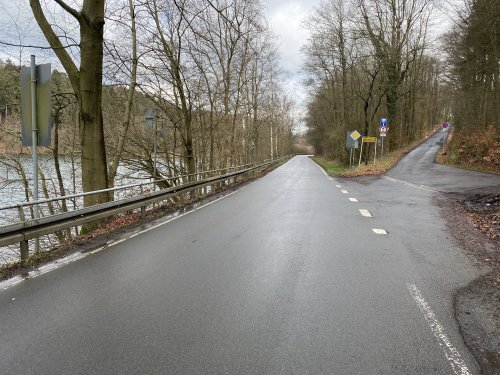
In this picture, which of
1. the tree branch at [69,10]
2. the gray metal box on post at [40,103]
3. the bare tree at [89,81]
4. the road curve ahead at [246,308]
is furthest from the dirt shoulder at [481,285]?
the tree branch at [69,10]

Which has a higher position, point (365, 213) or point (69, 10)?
point (69, 10)

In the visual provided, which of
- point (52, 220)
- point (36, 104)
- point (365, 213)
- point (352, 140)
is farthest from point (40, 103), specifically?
point (352, 140)

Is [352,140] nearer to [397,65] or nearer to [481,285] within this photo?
[397,65]

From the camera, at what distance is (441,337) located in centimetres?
370

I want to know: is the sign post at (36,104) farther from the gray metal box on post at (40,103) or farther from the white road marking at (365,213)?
the white road marking at (365,213)

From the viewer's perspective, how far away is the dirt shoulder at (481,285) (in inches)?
141

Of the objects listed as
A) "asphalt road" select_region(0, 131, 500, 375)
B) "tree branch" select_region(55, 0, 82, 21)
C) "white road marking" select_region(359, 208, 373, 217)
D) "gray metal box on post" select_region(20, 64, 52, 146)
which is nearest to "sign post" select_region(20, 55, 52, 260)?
"gray metal box on post" select_region(20, 64, 52, 146)

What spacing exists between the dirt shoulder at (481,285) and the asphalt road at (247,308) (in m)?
0.16

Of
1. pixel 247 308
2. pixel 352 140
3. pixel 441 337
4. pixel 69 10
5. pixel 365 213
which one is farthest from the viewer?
pixel 352 140

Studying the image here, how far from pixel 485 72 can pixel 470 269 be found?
28463mm

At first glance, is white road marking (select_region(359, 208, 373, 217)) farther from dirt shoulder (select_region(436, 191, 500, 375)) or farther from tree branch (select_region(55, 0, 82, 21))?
tree branch (select_region(55, 0, 82, 21))

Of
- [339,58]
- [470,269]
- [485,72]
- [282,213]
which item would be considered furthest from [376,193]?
[339,58]

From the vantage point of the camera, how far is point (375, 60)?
32.6m

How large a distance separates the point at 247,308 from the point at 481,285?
10.7ft
